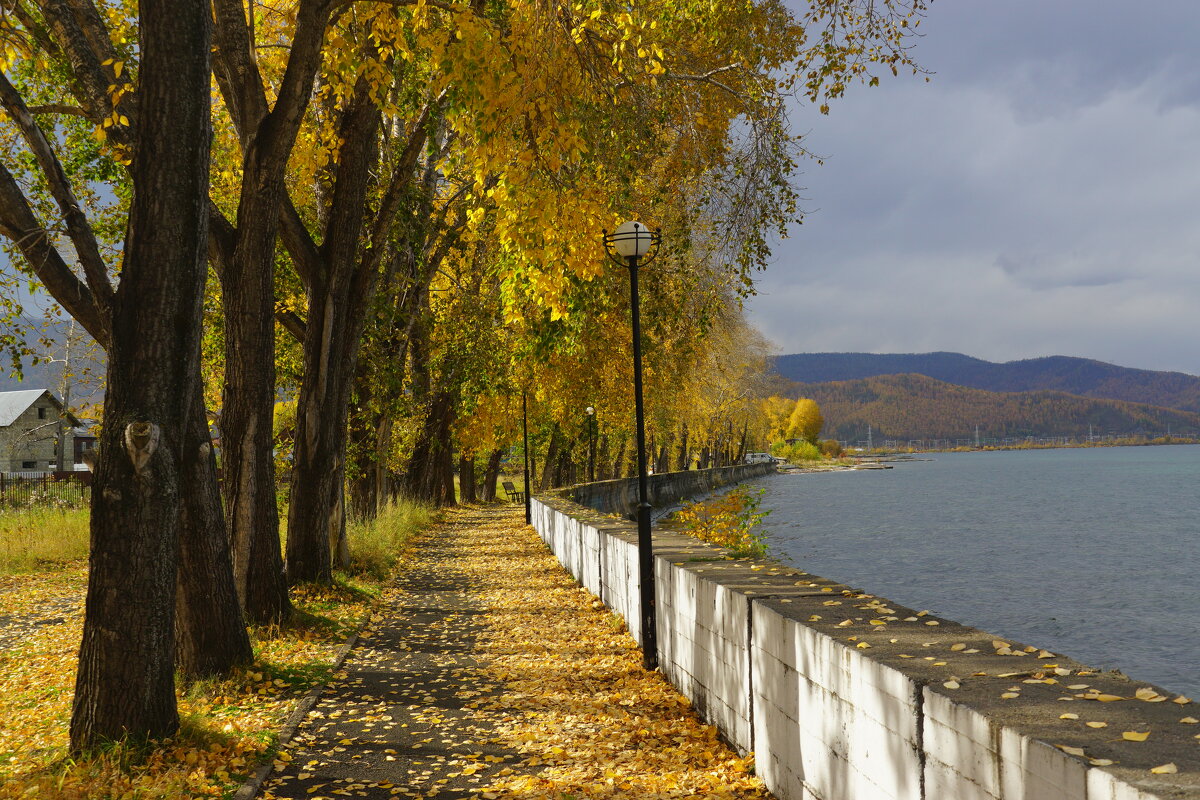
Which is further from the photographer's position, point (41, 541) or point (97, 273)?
Answer: point (41, 541)

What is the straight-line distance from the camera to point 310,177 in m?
13.5

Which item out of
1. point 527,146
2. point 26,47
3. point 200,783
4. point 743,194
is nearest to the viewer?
point 200,783

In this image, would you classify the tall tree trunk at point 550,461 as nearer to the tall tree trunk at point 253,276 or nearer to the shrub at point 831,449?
the tall tree trunk at point 253,276

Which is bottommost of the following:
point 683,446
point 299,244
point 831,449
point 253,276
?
point 831,449

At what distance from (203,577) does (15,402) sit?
2785 inches

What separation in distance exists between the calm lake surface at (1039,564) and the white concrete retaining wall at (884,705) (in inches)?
538

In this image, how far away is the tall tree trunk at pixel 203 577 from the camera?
289 inches

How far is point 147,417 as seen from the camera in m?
5.68

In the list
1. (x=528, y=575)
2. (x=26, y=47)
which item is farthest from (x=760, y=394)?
(x=26, y=47)

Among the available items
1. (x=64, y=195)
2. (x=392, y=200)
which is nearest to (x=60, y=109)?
(x=64, y=195)

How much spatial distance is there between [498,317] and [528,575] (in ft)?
33.4

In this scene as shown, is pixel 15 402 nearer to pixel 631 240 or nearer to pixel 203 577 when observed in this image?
pixel 203 577

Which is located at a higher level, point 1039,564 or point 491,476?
point 491,476

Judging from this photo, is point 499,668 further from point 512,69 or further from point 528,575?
point 528,575
